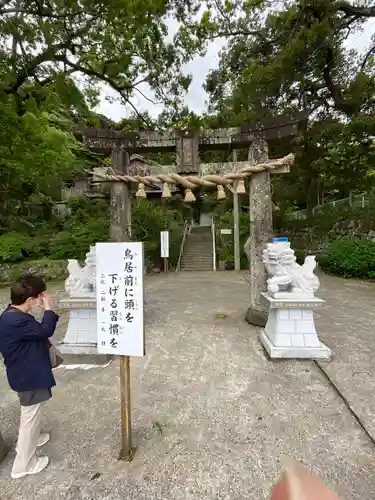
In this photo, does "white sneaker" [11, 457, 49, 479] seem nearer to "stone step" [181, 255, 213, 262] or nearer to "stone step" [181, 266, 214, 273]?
"stone step" [181, 266, 214, 273]

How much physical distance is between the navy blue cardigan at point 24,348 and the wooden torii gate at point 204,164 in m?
3.17

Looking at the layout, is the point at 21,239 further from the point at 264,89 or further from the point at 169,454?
the point at 169,454

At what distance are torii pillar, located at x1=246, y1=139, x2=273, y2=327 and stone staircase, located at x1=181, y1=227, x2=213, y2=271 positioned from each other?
8981 mm

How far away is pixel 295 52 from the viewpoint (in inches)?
327

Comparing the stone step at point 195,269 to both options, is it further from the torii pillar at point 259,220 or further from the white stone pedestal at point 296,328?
the white stone pedestal at point 296,328

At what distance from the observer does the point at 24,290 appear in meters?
1.93

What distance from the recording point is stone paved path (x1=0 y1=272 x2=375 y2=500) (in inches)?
72.9

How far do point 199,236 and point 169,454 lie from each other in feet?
52.4

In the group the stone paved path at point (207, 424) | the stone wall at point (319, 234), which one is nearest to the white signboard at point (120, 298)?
the stone paved path at point (207, 424)

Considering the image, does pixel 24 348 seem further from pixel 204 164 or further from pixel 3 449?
pixel 204 164

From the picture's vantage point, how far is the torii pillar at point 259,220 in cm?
494

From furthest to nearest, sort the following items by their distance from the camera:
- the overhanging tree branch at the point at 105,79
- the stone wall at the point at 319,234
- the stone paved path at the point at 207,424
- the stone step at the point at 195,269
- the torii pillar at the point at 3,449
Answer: the stone step at the point at 195,269 → the stone wall at the point at 319,234 → the overhanging tree branch at the point at 105,79 → the torii pillar at the point at 3,449 → the stone paved path at the point at 207,424

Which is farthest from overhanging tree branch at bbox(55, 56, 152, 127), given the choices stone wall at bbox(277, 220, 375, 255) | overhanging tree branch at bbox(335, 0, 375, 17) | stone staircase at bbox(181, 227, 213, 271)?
stone wall at bbox(277, 220, 375, 255)

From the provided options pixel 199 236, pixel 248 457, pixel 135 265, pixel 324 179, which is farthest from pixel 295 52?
pixel 199 236
